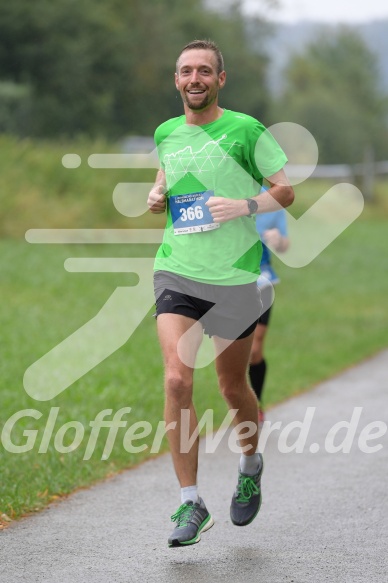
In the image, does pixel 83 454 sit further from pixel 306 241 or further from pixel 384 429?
pixel 306 241

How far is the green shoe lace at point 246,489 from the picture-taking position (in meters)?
6.09

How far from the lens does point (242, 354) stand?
5945mm

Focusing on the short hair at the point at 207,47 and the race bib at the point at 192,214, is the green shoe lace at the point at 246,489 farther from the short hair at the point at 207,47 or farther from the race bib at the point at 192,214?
the short hair at the point at 207,47

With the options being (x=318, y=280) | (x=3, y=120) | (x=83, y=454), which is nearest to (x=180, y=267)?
(x=83, y=454)

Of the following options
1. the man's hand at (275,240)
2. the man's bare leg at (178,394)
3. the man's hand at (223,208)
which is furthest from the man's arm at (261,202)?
the man's hand at (275,240)

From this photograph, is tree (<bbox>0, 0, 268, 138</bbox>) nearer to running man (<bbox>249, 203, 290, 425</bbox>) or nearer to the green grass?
the green grass

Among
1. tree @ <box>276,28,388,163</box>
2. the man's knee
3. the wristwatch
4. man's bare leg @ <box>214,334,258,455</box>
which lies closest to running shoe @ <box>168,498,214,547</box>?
the man's knee

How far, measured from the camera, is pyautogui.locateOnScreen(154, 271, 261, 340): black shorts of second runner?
5.79 m

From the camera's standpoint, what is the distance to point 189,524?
5508 millimetres

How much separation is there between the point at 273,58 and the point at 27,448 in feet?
224

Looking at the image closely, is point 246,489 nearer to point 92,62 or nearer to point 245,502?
point 245,502

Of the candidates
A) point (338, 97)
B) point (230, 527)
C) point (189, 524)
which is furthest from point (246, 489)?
point (338, 97)

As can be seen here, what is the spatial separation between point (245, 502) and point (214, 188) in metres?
1.59

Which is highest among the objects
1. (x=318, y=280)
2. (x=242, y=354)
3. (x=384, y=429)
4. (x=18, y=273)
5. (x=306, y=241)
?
(x=306, y=241)
